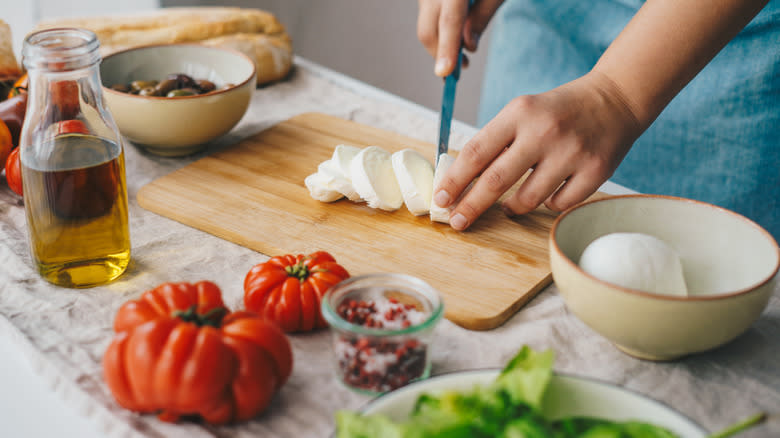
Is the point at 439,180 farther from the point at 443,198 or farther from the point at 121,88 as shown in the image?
the point at 121,88

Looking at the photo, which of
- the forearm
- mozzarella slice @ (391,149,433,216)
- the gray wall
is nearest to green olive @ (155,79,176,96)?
mozzarella slice @ (391,149,433,216)

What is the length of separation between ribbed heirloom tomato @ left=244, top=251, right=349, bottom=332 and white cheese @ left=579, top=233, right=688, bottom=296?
37cm

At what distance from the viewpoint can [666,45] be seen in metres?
1.14

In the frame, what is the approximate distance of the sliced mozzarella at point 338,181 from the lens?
1.29 meters

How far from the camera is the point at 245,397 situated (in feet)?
2.46

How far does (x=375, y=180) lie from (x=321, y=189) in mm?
110

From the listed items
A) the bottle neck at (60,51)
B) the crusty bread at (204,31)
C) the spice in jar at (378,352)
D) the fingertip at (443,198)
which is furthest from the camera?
the crusty bread at (204,31)

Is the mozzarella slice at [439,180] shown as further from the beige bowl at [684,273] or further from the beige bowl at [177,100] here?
the beige bowl at [177,100]

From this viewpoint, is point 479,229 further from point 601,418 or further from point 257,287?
point 601,418

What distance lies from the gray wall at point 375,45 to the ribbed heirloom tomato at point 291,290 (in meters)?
2.79

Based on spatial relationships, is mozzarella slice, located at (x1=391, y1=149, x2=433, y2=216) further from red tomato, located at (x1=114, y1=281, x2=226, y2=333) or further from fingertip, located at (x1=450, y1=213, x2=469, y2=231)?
red tomato, located at (x1=114, y1=281, x2=226, y2=333)

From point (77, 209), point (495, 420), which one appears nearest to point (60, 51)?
point (77, 209)

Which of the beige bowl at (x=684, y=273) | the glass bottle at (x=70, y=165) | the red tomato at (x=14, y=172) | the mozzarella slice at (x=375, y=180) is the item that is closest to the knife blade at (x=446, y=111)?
the mozzarella slice at (x=375, y=180)

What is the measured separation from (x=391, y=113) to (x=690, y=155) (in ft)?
2.69
